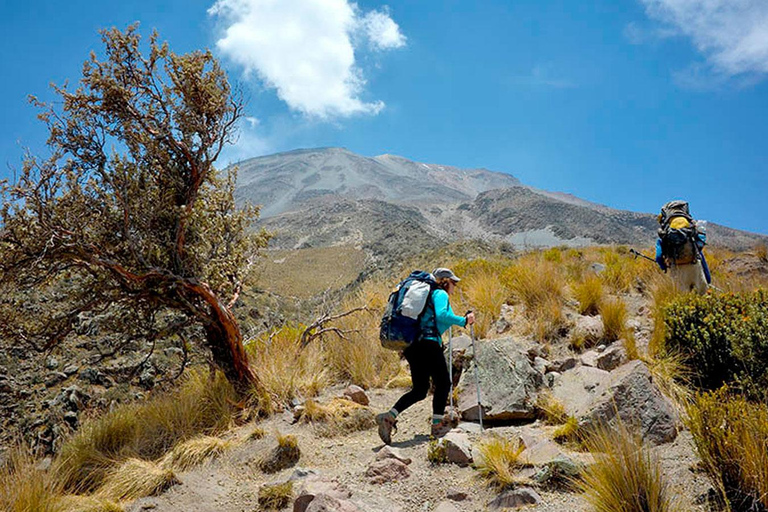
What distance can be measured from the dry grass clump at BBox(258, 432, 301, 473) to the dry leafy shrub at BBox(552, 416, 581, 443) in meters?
2.71

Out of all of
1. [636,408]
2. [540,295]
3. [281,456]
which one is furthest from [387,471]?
[540,295]

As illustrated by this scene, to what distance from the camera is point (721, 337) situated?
15.9 ft

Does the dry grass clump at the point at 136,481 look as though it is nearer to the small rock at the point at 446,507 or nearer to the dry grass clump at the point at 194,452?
the dry grass clump at the point at 194,452

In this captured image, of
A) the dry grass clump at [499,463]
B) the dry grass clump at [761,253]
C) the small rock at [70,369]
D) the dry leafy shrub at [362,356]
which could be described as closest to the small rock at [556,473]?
the dry grass clump at [499,463]

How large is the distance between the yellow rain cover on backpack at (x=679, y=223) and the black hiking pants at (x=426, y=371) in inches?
164

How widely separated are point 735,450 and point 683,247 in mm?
4435

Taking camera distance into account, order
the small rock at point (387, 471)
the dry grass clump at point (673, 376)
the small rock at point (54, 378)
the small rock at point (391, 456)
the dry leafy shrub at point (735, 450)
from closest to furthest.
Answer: the dry leafy shrub at point (735, 450)
the small rock at point (387, 471)
the small rock at point (391, 456)
the dry grass clump at point (673, 376)
the small rock at point (54, 378)

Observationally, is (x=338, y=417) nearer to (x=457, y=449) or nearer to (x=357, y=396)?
(x=357, y=396)

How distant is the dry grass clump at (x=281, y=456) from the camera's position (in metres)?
5.03

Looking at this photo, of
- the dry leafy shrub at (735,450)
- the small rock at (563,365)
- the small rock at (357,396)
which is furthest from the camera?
the small rock at (357,396)

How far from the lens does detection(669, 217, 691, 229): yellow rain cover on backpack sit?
21.8ft

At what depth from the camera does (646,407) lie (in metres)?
4.16

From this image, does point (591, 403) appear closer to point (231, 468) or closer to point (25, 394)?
point (231, 468)

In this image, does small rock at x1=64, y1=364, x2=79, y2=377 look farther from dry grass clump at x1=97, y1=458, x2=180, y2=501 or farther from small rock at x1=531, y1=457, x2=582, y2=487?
small rock at x1=531, y1=457, x2=582, y2=487
